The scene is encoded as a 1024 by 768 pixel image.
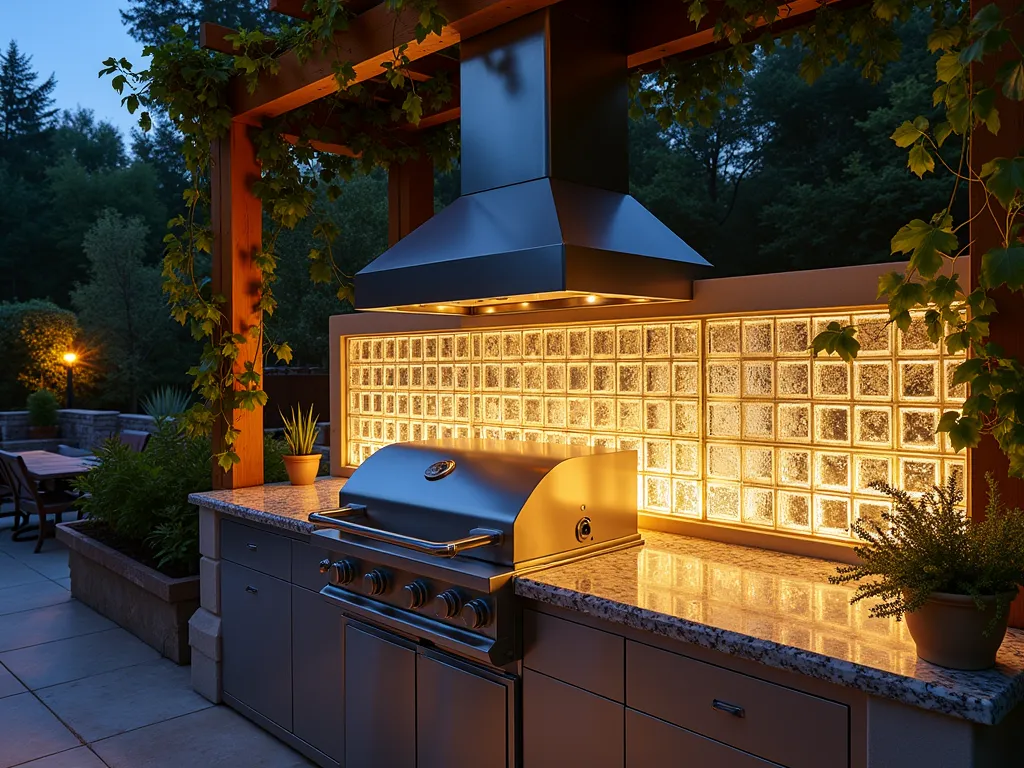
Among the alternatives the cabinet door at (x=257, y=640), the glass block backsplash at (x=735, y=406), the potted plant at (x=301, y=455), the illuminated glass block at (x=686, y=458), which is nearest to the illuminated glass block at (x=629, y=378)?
the glass block backsplash at (x=735, y=406)

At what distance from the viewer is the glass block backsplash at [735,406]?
86.4 inches

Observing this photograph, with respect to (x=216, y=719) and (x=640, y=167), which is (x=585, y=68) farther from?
(x=640, y=167)

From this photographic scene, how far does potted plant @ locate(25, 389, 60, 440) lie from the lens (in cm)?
1209

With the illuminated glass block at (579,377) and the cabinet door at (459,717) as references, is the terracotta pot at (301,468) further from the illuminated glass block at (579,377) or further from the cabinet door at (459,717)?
the cabinet door at (459,717)

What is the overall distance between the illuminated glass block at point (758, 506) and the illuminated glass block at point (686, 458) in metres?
0.19

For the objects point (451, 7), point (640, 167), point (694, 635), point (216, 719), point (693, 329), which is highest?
point (640, 167)

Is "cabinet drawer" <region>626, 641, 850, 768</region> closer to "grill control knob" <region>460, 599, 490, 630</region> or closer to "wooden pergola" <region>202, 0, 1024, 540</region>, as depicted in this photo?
"grill control knob" <region>460, 599, 490, 630</region>

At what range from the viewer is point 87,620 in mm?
4680

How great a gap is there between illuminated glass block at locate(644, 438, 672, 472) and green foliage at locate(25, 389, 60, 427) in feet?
39.6

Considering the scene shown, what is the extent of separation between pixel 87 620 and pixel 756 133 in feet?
54.9

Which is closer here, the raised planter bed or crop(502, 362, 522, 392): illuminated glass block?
crop(502, 362, 522, 392): illuminated glass block

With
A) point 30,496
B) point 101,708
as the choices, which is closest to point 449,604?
point 101,708

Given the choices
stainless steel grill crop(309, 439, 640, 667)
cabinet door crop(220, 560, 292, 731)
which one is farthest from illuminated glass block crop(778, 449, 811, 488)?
cabinet door crop(220, 560, 292, 731)

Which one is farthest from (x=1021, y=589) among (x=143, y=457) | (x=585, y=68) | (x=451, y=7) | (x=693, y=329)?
(x=143, y=457)
